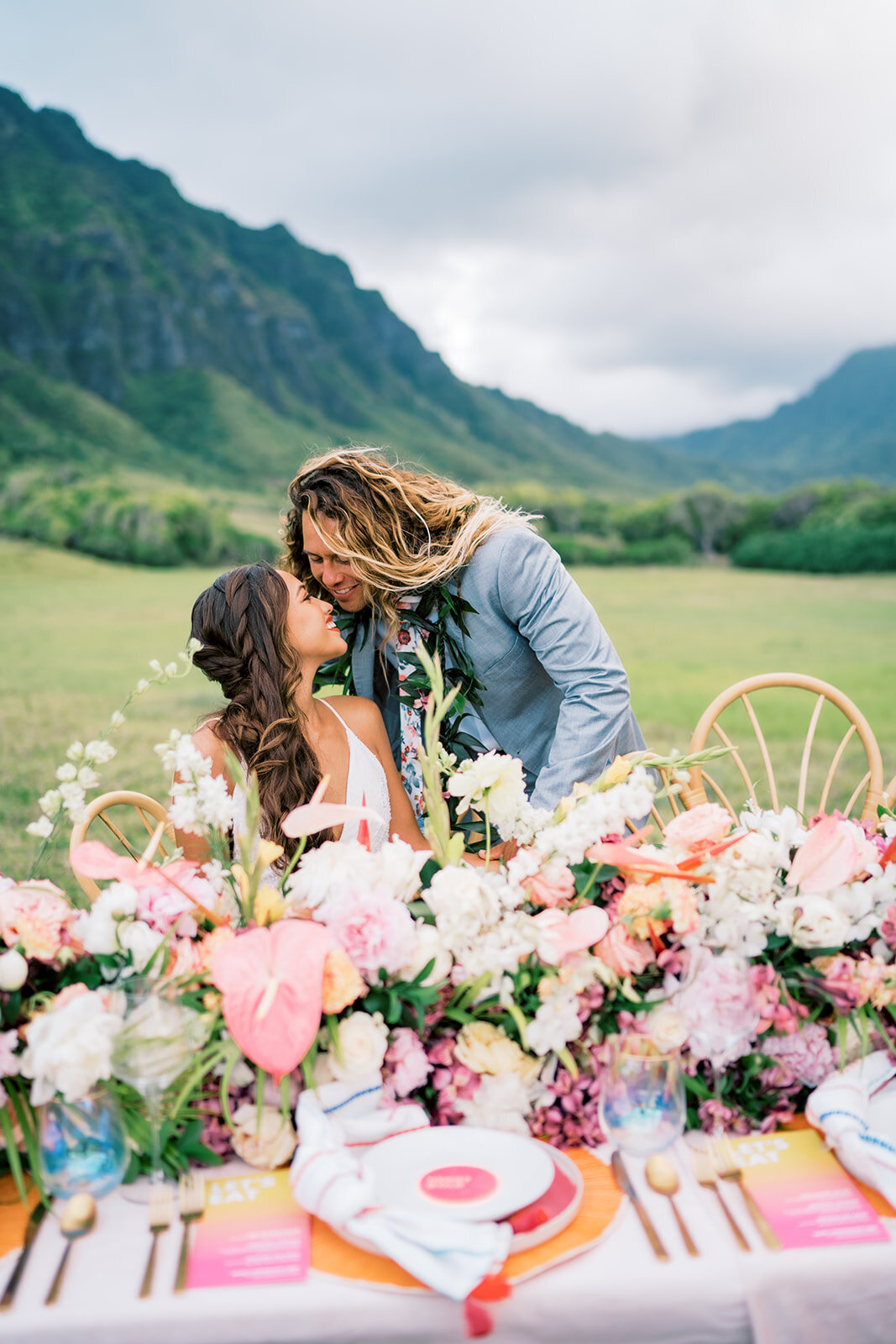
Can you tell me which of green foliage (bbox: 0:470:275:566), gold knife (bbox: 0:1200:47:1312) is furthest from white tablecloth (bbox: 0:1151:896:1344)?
green foliage (bbox: 0:470:275:566)

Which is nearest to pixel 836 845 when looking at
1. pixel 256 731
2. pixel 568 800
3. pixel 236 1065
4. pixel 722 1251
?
pixel 568 800

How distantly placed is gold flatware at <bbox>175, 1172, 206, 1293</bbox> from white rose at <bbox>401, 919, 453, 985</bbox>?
14.0 inches

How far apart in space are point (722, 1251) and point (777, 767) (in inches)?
304

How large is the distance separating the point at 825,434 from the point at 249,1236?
62.6m

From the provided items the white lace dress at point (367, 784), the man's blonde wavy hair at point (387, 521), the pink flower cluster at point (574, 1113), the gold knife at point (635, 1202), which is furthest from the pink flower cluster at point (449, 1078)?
the man's blonde wavy hair at point (387, 521)

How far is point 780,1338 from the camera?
98cm

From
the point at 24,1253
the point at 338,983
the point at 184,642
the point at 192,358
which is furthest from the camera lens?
the point at 192,358

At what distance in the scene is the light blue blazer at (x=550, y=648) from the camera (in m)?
2.28

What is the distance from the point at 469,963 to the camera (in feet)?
3.94

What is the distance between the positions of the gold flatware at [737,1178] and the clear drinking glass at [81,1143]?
0.76 meters

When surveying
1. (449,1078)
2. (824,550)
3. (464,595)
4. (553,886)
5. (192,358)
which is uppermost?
(192,358)

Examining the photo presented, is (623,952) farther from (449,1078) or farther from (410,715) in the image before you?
(410,715)

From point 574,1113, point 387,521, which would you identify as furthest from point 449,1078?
point 387,521

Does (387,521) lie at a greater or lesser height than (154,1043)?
greater
